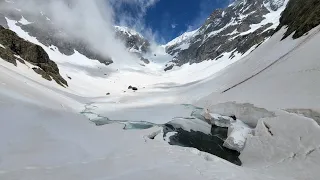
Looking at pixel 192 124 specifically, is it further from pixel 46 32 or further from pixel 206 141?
pixel 46 32

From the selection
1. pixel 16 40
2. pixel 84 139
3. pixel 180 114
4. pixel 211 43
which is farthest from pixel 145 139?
pixel 211 43

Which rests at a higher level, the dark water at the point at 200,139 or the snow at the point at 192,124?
the snow at the point at 192,124

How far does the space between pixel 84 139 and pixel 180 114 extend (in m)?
15.2

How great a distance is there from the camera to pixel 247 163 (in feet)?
52.7

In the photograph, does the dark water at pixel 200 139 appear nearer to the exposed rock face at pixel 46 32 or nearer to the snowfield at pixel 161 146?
the snowfield at pixel 161 146

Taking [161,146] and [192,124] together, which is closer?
[161,146]

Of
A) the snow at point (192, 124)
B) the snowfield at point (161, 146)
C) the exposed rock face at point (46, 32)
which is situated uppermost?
the exposed rock face at point (46, 32)

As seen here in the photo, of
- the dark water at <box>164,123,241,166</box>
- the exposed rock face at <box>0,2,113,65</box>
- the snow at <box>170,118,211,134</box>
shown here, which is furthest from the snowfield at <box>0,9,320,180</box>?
the exposed rock face at <box>0,2,113,65</box>

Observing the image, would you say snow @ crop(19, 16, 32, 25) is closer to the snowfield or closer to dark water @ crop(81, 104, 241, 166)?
dark water @ crop(81, 104, 241, 166)

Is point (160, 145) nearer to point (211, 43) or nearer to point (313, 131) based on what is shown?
point (313, 131)

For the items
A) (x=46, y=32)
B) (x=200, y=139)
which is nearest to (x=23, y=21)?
(x=46, y=32)

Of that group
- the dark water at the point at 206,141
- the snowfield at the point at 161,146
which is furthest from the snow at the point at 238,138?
the dark water at the point at 206,141

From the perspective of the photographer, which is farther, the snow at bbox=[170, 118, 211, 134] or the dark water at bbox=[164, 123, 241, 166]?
the snow at bbox=[170, 118, 211, 134]

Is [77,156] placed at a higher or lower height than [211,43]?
lower
